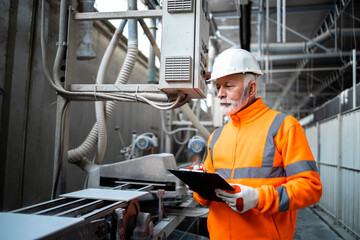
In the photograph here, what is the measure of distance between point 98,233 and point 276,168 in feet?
2.97

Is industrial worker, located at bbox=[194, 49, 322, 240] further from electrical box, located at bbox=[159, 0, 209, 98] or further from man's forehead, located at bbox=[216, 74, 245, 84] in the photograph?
electrical box, located at bbox=[159, 0, 209, 98]

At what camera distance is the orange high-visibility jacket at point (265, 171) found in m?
1.30

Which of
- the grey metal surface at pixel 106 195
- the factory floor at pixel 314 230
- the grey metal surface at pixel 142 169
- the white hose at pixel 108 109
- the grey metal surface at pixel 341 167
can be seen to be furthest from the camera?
the factory floor at pixel 314 230

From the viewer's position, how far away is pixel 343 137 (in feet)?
15.6

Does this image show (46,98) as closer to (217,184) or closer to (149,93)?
(149,93)

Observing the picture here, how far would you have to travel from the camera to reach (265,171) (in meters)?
1.41

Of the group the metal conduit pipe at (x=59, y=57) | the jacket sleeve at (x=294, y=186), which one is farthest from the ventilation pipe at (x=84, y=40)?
the jacket sleeve at (x=294, y=186)

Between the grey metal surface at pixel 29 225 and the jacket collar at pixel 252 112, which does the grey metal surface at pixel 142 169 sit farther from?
the grey metal surface at pixel 29 225

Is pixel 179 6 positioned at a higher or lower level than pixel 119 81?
higher

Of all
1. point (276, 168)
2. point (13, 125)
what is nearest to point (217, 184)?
point (276, 168)

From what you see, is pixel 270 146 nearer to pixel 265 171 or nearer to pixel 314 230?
pixel 265 171

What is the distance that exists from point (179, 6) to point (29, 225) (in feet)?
5.94

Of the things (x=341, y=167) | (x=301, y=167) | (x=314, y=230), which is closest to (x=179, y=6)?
(x=301, y=167)

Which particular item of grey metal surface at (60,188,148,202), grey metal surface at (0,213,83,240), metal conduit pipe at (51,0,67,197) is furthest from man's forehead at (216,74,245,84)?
metal conduit pipe at (51,0,67,197)
